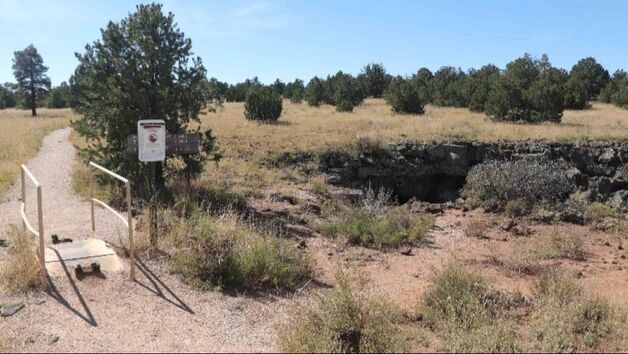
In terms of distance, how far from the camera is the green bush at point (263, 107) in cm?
2809

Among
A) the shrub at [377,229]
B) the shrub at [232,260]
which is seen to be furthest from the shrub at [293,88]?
the shrub at [232,260]

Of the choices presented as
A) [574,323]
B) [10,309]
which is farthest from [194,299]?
[574,323]

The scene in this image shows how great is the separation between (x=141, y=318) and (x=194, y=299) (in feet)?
2.51

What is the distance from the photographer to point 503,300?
6641 mm

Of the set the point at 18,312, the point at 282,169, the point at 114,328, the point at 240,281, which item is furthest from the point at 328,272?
the point at 282,169

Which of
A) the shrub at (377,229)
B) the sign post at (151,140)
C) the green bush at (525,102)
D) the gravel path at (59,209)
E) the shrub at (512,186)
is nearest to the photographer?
the sign post at (151,140)

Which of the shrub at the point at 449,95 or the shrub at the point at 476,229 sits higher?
the shrub at the point at 449,95

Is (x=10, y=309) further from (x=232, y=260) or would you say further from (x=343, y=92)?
(x=343, y=92)

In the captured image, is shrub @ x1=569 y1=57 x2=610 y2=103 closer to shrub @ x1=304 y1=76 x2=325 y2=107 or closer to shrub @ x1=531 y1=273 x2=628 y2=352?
shrub @ x1=304 y1=76 x2=325 y2=107

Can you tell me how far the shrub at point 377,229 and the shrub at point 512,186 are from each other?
150 inches

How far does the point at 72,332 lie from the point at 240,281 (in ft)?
7.09

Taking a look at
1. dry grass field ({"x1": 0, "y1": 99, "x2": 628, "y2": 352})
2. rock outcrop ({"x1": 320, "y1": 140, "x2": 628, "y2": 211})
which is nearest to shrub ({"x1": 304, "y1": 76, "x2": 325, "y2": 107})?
rock outcrop ({"x1": 320, "y1": 140, "x2": 628, "y2": 211})

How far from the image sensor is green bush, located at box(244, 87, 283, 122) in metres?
28.1

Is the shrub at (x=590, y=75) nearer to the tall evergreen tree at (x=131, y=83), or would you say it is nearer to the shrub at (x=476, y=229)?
the shrub at (x=476, y=229)
